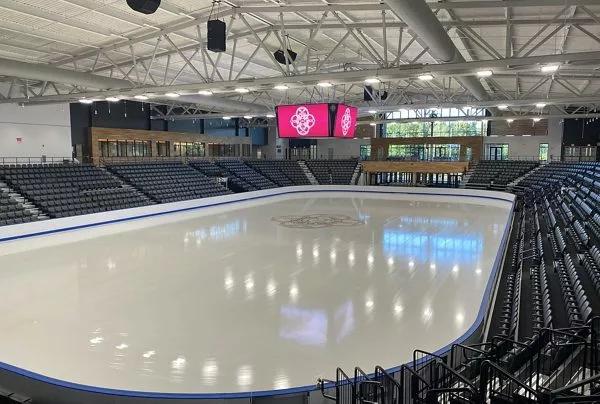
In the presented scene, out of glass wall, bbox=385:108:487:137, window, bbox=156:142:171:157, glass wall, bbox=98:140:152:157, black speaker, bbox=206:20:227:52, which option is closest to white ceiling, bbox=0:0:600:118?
black speaker, bbox=206:20:227:52

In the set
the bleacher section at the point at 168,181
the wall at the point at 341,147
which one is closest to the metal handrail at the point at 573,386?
the bleacher section at the point at 168,181

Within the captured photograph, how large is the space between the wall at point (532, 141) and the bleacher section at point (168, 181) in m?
21.2

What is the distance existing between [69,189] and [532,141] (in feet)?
100

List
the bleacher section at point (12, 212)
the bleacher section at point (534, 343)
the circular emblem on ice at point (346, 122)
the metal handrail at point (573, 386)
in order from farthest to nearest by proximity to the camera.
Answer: the circular emblem on ice at point (346, 122) < the bleacher section at point (12, 212) < the bleacher section at point (534, 343) < the metal handrail at point (573, 386)

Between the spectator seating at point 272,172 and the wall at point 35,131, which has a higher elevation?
the wall at point 35,131

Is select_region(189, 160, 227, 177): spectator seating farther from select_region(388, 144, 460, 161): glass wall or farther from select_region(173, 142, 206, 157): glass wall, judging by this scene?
select_region(388, 144, 460, 161): glass wall

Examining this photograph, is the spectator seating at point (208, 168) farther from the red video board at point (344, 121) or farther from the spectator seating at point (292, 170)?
the red video board at point (344, 121)

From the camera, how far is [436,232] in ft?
50.1

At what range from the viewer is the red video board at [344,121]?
1657 centimetres

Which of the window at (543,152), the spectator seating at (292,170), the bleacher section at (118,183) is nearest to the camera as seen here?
the bleacher section at (118,183)

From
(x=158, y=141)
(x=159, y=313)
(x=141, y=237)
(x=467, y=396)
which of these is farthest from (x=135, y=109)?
(x=467, y=396)

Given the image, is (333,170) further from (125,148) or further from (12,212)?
(12,212)

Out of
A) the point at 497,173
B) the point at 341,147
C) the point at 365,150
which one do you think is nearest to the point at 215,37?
the point at 497,173

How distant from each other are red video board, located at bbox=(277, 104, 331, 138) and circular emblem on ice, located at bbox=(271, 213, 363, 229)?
346 centimetres
